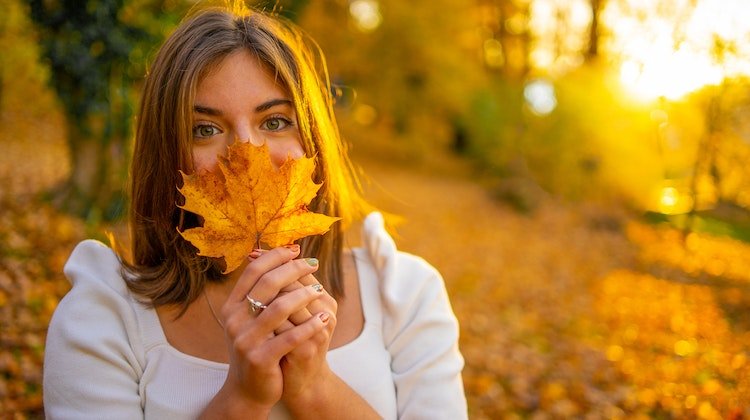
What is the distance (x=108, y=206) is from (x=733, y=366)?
615 centimetres

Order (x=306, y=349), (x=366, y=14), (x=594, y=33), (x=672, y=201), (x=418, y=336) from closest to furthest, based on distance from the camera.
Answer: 1. (x=306, y=349)
2. (x=418, y=336)
3. (x=672, y=201)
4. (x=366, y=14)
5. (x=594, y=33)

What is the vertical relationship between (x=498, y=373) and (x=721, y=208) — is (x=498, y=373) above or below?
above

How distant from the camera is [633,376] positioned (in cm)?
472

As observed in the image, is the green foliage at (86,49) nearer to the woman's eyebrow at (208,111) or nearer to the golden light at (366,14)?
the woman's eyebrow at (208,111)

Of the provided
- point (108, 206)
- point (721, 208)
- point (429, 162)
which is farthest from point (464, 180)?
point (108, 206)

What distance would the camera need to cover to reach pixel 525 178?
18203 mm

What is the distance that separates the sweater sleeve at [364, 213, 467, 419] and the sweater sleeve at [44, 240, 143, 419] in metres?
0.74

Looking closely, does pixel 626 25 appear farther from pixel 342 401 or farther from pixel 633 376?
pixel 342 401

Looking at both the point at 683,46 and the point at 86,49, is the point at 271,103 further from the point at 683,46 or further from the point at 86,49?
the point at 683,46

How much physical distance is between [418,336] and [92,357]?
0.93 metres

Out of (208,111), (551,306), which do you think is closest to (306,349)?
(208,111)

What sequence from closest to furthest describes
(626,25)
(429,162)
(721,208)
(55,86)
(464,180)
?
(55,86), (626,25), (721,208), (464,180), (429,162)

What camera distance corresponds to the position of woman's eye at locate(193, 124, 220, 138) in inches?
60.5

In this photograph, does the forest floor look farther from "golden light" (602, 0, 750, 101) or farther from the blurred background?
"golden light" (602, 0, 750, 101)
